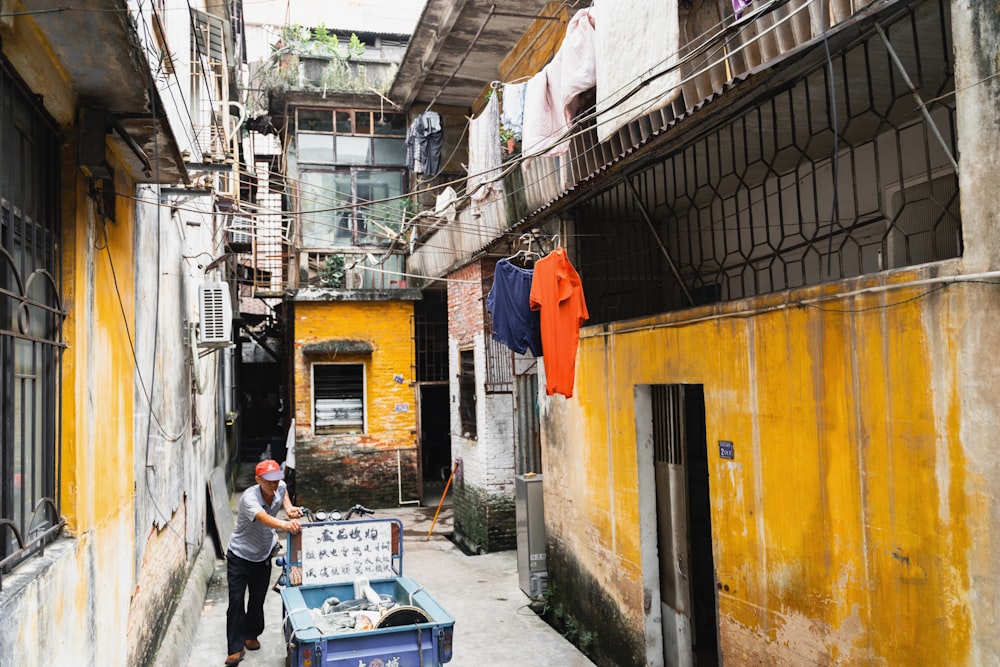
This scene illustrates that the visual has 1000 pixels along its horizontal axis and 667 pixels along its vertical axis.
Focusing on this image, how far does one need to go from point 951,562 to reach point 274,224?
16552 millimetres

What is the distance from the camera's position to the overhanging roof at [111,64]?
3.36 meters

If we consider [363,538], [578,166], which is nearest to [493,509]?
[363,538]

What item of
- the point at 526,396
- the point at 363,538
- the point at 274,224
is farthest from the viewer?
the point at 274,224

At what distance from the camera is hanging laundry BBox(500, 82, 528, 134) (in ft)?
28.1

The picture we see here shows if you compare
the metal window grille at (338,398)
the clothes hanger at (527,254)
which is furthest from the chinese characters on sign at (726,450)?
the metal window grille at (338,398)

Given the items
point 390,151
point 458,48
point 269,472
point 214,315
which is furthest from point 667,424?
point 390,151

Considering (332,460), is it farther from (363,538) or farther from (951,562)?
(951,562)

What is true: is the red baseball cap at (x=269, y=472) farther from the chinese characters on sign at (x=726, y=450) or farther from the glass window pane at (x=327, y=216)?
the glass window pane at (x=327, y=216)

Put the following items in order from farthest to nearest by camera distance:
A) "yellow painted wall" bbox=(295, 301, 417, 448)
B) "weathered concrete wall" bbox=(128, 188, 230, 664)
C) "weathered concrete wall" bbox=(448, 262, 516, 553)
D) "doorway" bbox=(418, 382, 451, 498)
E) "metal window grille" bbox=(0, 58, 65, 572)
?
"doorway" bbox=(418, 382, 451, 498), "yellow painted wall" bbox=(295, 301, 417, 448), "weathered concrete wall" bbox=(448, 262, 516, 553), "weathered concrete wall" bbox=(128, 188, 230, 664), "metal window grille" bbox=(0, 58, 65, 572)

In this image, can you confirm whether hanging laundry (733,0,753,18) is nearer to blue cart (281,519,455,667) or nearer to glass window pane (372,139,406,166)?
blue cart (281,519,455,667)

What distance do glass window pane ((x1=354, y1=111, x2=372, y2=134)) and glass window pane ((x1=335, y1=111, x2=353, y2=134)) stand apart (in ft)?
0.52

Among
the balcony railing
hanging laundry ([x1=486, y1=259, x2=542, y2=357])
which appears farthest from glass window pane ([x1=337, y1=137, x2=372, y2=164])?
hanging laundry ([x1=486, y1=259, x2=542, y2=357])

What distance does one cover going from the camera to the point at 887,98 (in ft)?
18.4

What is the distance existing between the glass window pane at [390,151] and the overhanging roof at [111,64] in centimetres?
1217
